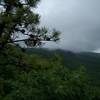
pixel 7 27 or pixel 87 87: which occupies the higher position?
pixel 7 27

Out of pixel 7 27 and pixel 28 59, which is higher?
pixel 7 27

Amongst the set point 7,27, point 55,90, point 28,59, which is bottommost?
point 55,90

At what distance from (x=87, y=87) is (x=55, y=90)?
151 cm

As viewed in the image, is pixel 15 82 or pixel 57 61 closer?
pixel 15 82

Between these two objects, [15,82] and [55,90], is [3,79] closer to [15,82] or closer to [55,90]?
[15,82]

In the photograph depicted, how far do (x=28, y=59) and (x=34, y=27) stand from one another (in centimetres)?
143

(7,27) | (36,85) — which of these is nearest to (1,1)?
(7,27)

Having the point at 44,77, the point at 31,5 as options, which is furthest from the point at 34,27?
the point at 44,77

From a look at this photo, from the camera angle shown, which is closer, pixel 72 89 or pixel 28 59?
pixel 72 89

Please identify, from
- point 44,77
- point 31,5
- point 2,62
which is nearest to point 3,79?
point 2,62

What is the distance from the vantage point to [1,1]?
20797 mm

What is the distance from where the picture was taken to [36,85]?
19.7 m

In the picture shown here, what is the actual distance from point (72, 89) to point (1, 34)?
3.88m

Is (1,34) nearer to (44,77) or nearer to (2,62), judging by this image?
(2,62)
